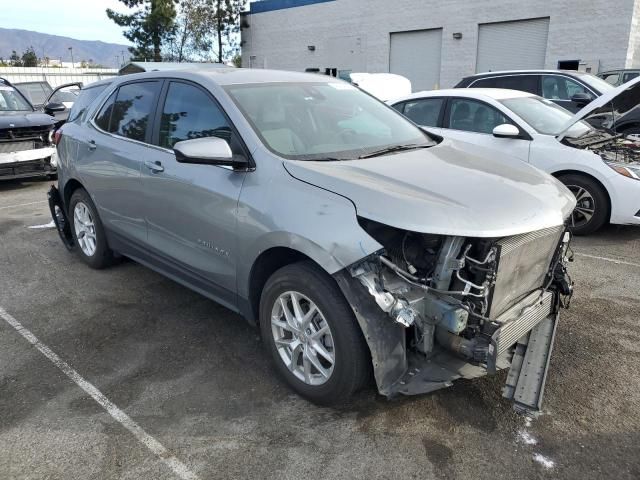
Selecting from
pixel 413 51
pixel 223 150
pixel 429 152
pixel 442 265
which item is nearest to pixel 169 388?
pixel 223 150

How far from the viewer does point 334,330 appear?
277cm

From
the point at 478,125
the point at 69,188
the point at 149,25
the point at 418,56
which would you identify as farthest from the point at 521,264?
the point at 149,25

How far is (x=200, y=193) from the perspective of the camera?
11.5 feet

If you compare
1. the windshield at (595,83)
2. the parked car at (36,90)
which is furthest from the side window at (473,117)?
the parked car at (36,90)

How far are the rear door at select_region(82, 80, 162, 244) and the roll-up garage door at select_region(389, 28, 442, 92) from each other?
20.9m

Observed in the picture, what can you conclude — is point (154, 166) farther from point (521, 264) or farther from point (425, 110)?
point (425, 110)

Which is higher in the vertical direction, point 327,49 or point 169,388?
point 327,49

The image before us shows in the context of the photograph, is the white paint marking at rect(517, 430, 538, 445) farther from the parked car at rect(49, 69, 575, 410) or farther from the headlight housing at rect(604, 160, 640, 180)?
the headlight housing at rect(604, 160, 640, 180)

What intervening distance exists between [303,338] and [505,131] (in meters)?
4.37

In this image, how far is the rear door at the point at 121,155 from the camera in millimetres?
4168

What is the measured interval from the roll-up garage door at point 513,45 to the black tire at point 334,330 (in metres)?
20.6

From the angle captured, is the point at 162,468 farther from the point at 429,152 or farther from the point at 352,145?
the point at 429,152

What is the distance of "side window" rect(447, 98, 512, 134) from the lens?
22.4 ft

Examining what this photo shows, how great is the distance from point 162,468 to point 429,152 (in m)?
2.47
